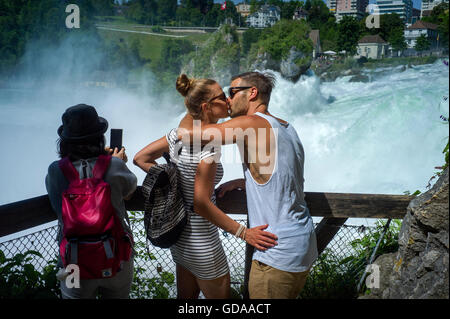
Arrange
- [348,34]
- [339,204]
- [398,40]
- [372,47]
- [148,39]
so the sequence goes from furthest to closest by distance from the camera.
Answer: [148,39], [348,34], [372,47], [398,40], [339,204]

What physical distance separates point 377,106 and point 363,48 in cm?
1320

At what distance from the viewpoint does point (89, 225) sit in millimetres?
1693

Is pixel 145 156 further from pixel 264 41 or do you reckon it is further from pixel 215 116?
pixel 264 41

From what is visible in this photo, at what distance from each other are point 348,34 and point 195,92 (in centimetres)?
3261

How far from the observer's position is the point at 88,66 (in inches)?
1248

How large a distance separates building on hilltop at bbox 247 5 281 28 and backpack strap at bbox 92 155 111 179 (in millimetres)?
32652

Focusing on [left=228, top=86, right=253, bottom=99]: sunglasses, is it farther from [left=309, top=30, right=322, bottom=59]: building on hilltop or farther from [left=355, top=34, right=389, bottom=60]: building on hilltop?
[left=355, top=34, right=389, bottom=60]: building on hilltop

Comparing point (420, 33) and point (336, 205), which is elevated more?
point (420, 33)

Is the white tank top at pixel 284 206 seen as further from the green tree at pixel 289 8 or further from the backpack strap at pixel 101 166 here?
the green tree at pixel 289 8

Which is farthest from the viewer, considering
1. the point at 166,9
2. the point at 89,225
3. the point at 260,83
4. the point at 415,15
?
the point at 166,9

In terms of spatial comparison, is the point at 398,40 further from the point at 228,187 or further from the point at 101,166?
the point at 101,166

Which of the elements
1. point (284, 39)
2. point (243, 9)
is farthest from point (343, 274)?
point (243, 9)

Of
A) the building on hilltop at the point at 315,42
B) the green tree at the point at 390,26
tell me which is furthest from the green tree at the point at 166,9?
the green tree at the point at 390,26

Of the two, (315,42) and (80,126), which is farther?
(315,42)
